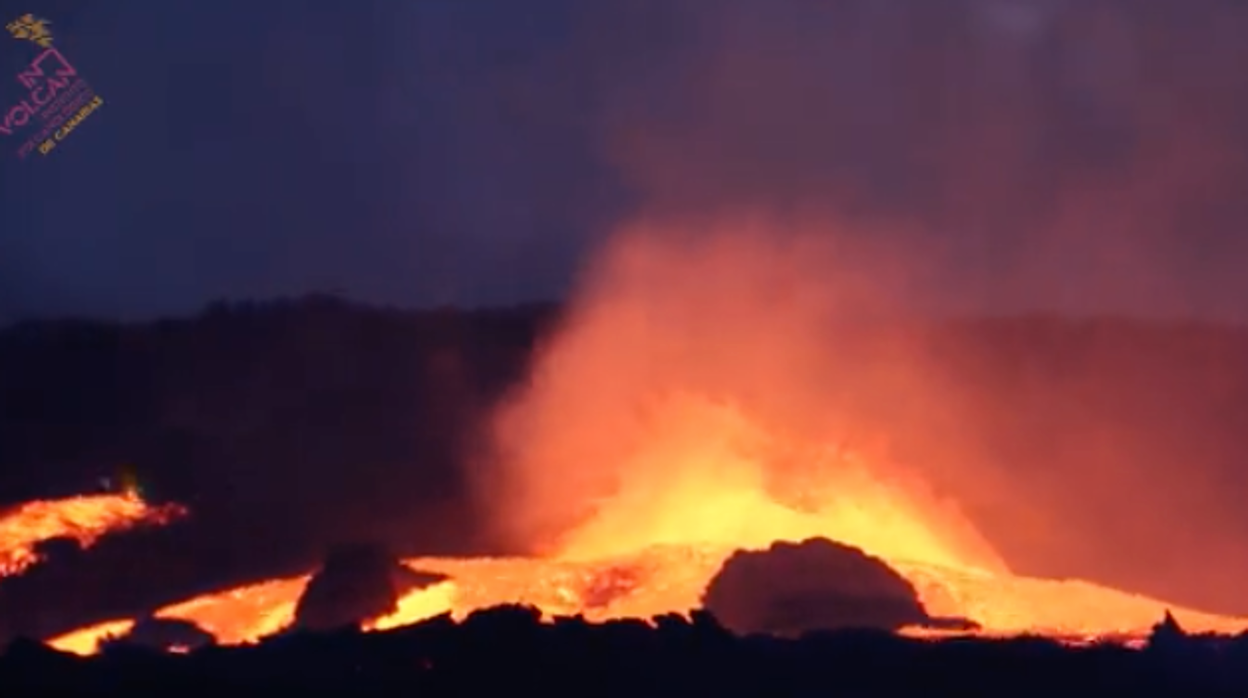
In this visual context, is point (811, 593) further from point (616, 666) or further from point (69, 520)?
point (69, 520)

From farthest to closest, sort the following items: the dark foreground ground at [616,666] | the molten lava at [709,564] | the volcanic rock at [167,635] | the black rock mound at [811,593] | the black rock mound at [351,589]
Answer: the molten lava at [709,564]
the black rock mound at [351,589]
the volcanic rock at [167,635]
the black rock mound at [811,593]
the dark foreground ground at [616,666]

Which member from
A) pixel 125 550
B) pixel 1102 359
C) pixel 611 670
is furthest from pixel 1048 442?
pixel 611 670

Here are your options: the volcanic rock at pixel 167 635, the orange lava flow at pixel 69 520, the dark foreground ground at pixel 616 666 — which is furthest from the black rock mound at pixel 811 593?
the orange lava flow at pixel 69 520

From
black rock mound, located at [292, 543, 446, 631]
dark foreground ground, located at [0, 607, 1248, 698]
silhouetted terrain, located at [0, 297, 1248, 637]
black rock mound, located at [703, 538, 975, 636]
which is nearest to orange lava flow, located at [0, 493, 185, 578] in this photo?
silhouetted terrain, located at [0, 297, 1248, 637]

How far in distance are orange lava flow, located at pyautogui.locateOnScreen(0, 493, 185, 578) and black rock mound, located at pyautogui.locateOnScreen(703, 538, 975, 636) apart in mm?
10936

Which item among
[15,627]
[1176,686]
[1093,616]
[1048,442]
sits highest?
[1048,442]

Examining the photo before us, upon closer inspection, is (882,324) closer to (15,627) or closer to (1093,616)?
(1093,616)

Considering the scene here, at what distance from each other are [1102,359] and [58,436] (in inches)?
824

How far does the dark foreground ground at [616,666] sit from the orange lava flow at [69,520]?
35.3 ft

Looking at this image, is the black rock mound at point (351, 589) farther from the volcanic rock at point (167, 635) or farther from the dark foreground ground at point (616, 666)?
the dark foreground ground at point (616, 666)

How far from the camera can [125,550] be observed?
1074 inches

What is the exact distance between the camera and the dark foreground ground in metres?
15.2

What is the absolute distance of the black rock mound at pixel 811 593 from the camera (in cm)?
2075

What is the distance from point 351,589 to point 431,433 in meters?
12.0
